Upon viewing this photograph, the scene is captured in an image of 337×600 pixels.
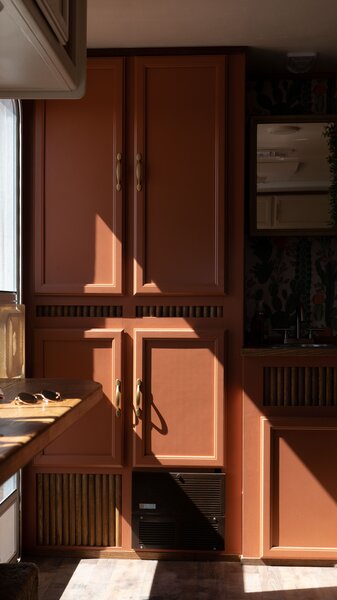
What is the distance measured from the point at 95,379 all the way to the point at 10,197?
0.92 meters

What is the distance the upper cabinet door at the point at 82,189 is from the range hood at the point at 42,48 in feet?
4.44

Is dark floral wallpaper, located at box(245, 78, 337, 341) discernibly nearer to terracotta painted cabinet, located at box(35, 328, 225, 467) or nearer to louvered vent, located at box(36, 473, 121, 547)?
terracotta painted cabinet, located at box(35, 328, 225, 467)

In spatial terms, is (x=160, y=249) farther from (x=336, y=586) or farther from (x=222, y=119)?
(x=336, y=586)

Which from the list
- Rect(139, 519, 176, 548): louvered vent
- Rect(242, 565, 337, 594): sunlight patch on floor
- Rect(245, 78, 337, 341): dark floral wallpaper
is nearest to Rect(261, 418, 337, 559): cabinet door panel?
Rect(242, 565, 337, 594): sunlight patch on floor

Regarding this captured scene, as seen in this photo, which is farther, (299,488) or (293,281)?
(293,281)

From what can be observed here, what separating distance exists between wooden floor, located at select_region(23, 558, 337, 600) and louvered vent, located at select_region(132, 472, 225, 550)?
98 mm

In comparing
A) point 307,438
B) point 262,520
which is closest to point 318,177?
point 307,438

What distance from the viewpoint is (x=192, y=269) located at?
3.44 meters

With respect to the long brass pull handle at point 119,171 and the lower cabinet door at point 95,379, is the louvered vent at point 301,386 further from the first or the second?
the long brass pull handle at point 119,171

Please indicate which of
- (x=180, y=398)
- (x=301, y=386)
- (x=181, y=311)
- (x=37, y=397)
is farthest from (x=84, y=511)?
(x=37, y=397)

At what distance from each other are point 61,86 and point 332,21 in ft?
5.19

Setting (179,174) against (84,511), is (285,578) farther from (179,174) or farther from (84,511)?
(179,174)

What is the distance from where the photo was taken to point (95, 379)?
346 cm

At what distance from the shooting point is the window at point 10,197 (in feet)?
10.7
